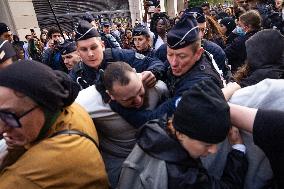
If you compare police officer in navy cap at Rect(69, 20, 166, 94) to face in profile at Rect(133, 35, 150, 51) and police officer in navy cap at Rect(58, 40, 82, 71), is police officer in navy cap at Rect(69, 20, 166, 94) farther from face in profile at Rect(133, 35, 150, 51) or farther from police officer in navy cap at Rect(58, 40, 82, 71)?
face in profile at Rect(133, 35, 150, 51)

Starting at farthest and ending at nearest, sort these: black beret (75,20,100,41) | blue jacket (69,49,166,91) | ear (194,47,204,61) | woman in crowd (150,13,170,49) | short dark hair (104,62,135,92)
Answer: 1. woman in crowd (150,13,170,49)
2. black beret (75,20,100,41)
3. blue jacket (69,49,166,91)
4. ear (194,47,204,61)
5. short dark hair (104,62,135,92)

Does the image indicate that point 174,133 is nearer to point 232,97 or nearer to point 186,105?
point 186,105

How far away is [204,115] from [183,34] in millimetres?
1363

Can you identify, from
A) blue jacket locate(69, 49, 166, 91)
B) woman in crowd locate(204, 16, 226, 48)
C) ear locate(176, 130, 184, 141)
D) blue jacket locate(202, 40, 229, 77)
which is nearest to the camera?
ear locate(176, 130, 184, 141)

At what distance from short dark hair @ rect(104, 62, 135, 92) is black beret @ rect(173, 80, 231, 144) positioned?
656 mm

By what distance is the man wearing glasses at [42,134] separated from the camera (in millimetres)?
1479

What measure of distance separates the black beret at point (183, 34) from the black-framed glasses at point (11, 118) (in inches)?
57.5

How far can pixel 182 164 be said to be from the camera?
1.47 meters

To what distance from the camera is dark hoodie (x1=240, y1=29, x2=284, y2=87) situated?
208 cm

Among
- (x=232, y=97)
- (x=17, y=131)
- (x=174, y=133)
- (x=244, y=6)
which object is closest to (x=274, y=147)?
(x=232, y=97)

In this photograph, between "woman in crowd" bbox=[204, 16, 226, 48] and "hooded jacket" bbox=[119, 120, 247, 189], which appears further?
"woman in crowd" bbox=[204, 16, 226, 48]

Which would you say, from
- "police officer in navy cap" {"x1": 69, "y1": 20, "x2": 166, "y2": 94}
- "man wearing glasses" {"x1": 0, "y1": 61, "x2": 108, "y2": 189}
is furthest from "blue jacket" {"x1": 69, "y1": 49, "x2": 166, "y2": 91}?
"man wearing glasses" {"x1": 0, "y1": 61, "x2": 108, "y2": 189}

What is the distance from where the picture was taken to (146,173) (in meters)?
1.47

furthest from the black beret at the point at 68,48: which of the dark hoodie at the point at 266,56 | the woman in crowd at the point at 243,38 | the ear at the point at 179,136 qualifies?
the ear at the point at 179,136
